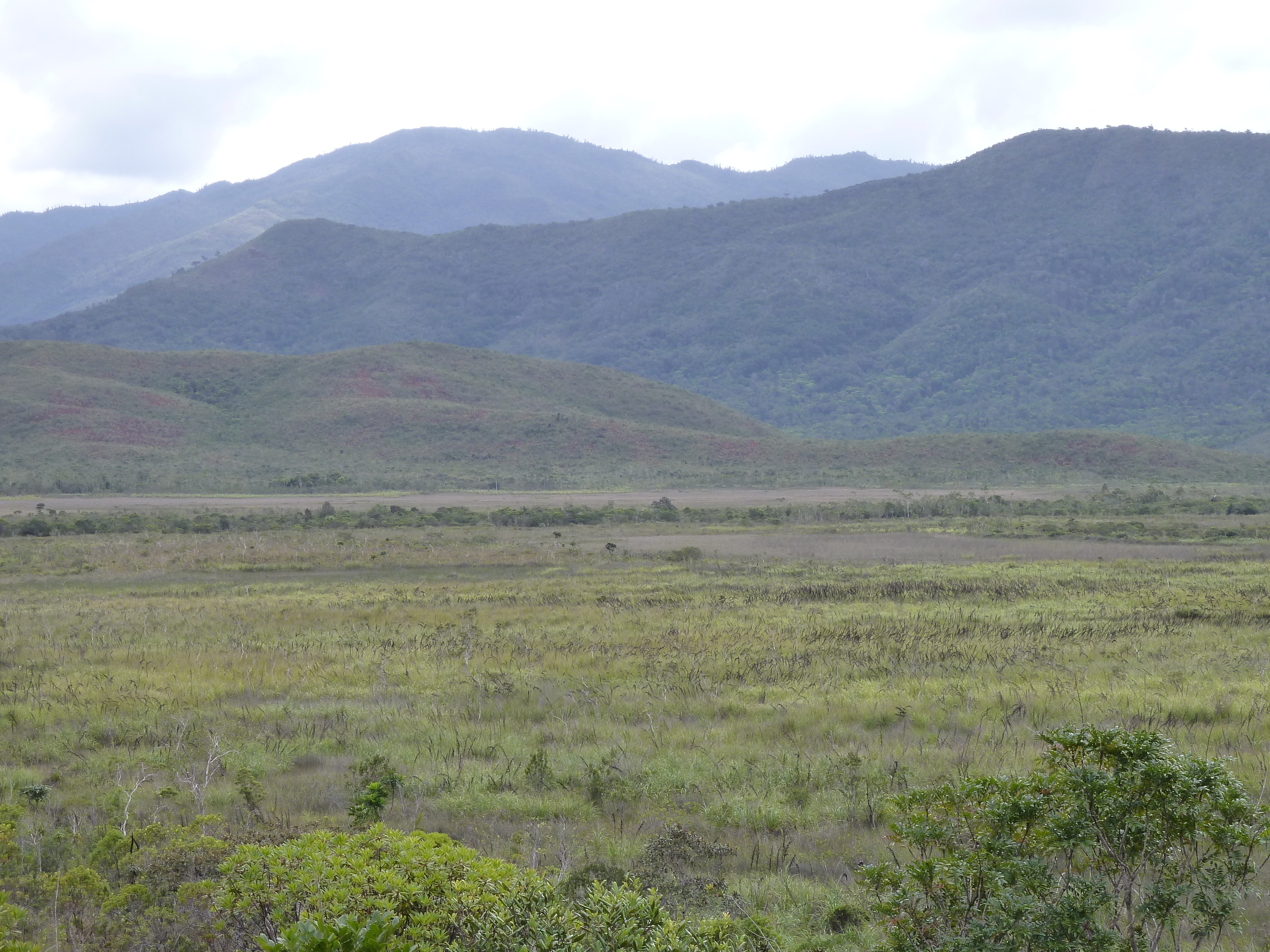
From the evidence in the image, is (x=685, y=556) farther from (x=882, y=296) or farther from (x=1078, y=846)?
(x=882, y=296)

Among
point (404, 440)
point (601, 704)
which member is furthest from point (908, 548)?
point (404, 440)

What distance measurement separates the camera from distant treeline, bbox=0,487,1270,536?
41.6 metres

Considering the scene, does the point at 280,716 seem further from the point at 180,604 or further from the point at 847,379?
the point at 847,379

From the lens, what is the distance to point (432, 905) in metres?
4.31

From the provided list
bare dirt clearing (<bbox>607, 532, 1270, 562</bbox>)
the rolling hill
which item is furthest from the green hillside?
bare dirt clearing (<bbox>607, 532, 1270, 562</bbox>)

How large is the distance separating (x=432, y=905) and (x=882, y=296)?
16652 centimetres

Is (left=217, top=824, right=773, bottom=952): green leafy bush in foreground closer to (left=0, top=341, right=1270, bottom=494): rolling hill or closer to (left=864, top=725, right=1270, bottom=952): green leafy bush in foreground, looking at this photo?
(left=864, top=725, right=1270, bottom=952): green leafy bush in foreground

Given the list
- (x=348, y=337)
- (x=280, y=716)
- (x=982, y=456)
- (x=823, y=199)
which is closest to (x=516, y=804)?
(x=280, y=716)

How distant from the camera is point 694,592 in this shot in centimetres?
2227

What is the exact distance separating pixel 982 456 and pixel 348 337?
11815 centimetres

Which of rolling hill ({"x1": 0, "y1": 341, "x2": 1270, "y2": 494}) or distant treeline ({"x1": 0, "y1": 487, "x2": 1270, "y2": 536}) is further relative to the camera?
rolling hill ({"x1": 0, "y1": 341, "x2": 1270, "y2": 494})

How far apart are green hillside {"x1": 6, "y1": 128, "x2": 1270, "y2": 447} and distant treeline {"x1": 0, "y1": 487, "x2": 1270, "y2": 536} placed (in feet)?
270

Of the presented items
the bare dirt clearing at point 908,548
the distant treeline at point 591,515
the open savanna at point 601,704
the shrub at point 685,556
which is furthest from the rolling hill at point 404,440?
the open savanna at point 601,704

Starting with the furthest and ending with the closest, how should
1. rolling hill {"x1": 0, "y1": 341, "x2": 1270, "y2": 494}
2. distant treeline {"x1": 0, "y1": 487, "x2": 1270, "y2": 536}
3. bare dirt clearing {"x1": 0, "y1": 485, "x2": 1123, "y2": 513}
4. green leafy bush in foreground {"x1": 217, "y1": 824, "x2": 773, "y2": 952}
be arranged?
rolling hill {"x1": 0, "y1": 341, "x2": 1270, "y2": 494}
bare dirt clearing {"x1": 0, "y1": 485, "x2": 1123, "y2": 513}
distant treeline {"x1": 0, "y1": 487, "x2": 1270, "y2": 536}
green leafy bush in foreground {"x1": 217, "y1": 824, "x2": 773, "y2": 952}
